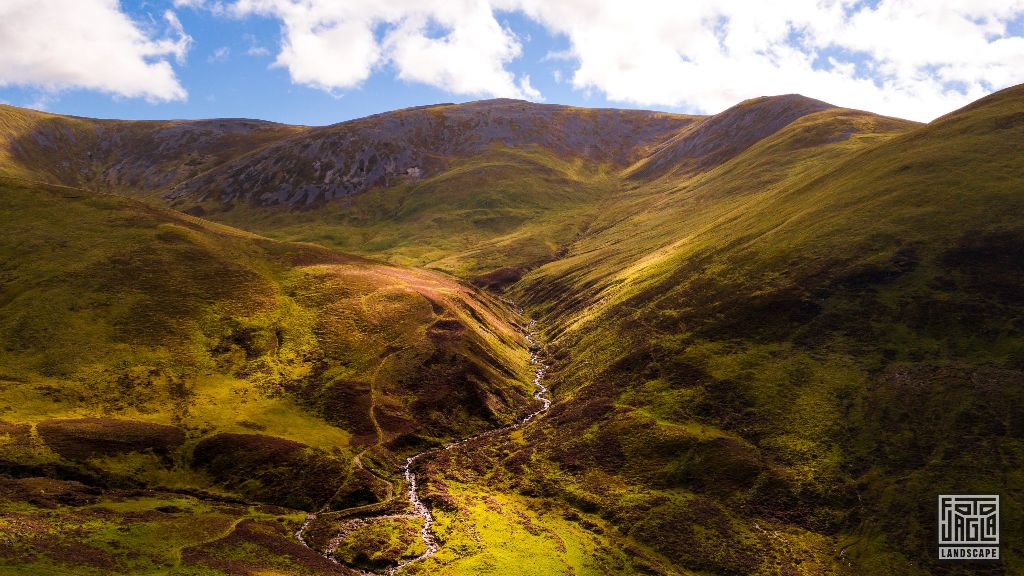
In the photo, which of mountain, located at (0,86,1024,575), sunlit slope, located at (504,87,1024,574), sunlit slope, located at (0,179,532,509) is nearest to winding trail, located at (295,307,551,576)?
mountain, located at (0,86,1024,575)

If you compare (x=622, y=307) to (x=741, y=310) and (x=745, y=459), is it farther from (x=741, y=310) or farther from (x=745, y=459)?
(x=745, y=459)

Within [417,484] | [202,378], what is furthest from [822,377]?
[202,378]

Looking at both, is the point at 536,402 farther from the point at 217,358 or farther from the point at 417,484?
the point at 217,358

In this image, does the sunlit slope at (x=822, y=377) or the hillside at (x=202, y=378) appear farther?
the sunlit slope at (x=822, y=377)

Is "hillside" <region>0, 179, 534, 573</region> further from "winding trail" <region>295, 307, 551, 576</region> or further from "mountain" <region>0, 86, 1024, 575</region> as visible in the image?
"winding trail" <region>295, 307, 551, 576</region>

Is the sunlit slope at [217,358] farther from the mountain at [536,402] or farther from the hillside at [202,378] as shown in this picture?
the mountain at [536,402]

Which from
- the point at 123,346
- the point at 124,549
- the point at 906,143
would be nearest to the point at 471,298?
the point at 123,346

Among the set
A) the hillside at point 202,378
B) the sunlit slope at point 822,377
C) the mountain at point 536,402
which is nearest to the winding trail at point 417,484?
the mountain at point 536,402
